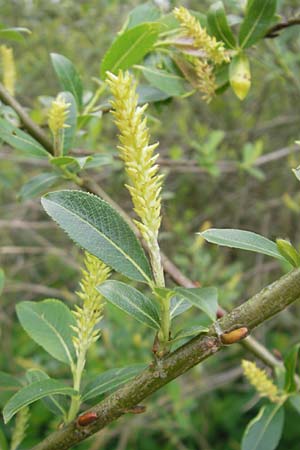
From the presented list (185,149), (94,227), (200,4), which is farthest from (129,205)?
(94,227)

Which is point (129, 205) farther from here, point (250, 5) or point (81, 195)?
point (81, 195)

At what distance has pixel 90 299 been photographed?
25.8 inches

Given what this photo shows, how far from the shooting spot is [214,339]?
0.57 m

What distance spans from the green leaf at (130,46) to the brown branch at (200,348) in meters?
0.43

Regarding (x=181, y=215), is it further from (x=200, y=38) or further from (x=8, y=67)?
(x=200, y=38)

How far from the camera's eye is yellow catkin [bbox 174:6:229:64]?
844mm

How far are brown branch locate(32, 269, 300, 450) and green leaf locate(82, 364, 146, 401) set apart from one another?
7cm

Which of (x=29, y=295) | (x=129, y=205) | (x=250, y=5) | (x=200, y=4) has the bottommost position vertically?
(x=29, y=295)

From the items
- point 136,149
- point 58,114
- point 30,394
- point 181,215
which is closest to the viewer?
point 136,149

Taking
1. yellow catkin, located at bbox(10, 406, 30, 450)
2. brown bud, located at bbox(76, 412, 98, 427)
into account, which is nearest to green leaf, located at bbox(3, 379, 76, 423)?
brown bud, located at bbox(76, 412, 98, 427)

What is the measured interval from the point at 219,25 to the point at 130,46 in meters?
0.17

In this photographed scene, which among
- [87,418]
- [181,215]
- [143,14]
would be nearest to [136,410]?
[87,418]

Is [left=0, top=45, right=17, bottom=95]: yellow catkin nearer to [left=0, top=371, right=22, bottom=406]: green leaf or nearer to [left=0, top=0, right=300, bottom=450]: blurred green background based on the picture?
[left=0, top=371, right=22, bottom=406]: green leaf

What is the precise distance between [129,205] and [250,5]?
→ 1.85 m
